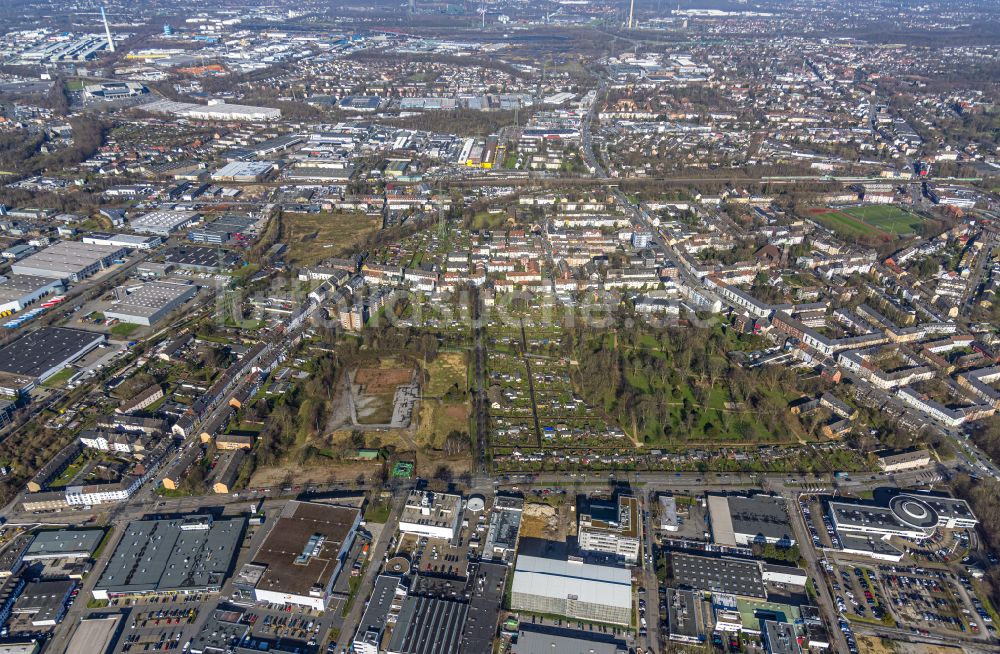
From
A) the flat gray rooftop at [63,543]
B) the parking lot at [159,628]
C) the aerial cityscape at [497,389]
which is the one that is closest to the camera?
the parking lot at [159,628]

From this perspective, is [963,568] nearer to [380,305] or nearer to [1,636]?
[380,305]

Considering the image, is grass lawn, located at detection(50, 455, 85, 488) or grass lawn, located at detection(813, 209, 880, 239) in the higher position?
grass lawn, located at detection(813, 209, 880, 239)

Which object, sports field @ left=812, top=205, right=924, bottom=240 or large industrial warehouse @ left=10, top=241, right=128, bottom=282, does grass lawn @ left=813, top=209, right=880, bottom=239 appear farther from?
large industrial warehouse @ left=10, top=241, right=128, bottom=282

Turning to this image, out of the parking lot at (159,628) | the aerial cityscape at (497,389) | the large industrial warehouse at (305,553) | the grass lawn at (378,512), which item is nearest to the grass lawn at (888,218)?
the aerial cityscape at (497,389)

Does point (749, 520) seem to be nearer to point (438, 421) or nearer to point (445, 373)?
point (438, 421)

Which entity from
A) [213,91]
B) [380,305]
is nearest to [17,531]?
[380,305]

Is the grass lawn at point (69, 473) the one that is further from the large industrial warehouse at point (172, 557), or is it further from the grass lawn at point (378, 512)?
the grass lawn at point (378, 512)

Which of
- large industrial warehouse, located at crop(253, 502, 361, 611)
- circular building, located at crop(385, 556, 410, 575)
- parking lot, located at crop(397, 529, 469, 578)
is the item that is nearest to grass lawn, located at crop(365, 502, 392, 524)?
large industrial warehouse, located at crop(253, 502, 361, 611)
